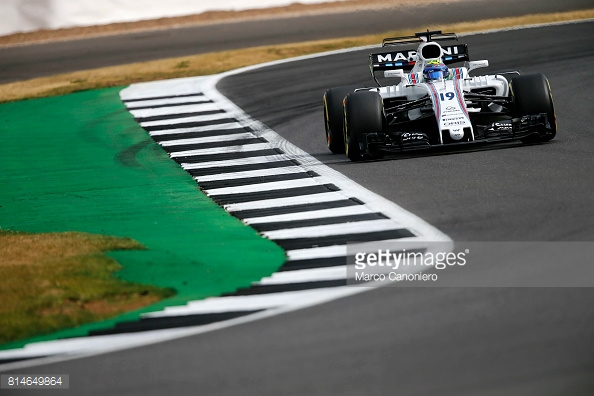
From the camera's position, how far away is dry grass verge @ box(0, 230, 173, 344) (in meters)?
7.05

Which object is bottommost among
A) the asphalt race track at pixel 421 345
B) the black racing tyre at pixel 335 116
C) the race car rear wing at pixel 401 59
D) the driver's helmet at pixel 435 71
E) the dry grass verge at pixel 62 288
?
the asphalt race track at pixel 421 345

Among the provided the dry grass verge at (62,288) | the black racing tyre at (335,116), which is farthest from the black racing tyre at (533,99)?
the dry grass verge at (62,288)

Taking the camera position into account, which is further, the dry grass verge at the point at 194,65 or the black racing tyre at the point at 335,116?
the dry grass verge at the point at 194,65

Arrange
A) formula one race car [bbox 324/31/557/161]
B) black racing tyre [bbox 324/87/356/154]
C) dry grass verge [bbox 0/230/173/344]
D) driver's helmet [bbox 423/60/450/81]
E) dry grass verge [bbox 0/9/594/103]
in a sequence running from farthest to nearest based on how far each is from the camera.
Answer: dry grass verge [bbox 0/9/594/103]
black racing tyre [bbox 324/87/356/154]
driver's helmet [bbox 423/60/450/81]
formula one race car [bbox 324/31/557/161]
dry grass verge [bbox 0/230/173/344]

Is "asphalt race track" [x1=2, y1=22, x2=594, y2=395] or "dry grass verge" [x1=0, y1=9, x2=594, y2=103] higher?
"dry grass verge" [x1=0, y1=9, x2=594, y2=103]

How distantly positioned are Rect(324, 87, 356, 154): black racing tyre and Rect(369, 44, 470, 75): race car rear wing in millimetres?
520

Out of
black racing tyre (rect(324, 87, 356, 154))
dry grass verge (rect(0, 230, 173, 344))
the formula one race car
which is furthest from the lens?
black racing tyre (rect(324, 87, 356, 154))

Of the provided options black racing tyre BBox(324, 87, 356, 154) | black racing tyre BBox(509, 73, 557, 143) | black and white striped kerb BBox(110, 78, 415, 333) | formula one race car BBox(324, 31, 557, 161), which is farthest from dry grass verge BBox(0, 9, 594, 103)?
black racing tyre BBox(509, 73, 557, 143)

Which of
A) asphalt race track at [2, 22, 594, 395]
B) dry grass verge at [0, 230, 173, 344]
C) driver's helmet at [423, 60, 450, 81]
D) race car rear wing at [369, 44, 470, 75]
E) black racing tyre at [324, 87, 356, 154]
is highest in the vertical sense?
race car rear wing at [369, 44, 470, 75]

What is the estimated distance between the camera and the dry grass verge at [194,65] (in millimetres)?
22250

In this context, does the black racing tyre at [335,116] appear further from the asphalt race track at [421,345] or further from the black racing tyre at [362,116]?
the asphalt race track at [421,345]

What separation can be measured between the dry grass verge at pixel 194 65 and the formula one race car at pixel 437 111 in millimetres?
10189

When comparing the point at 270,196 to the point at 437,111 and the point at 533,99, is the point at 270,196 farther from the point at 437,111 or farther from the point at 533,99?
the point at 533,99

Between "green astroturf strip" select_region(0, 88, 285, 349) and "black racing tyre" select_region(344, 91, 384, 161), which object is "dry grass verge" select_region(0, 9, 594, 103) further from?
"black racing tyre" select_region(344, 91, 384, 161)
